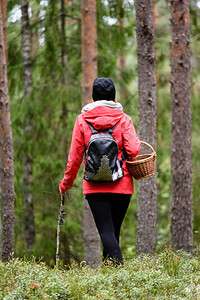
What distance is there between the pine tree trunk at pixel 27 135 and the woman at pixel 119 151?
279 inches

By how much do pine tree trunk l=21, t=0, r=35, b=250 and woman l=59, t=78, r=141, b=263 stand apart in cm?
709

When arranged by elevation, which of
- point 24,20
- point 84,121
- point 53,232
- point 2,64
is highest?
point 24,20

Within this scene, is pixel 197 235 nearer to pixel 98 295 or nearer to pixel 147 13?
pixel 147 13

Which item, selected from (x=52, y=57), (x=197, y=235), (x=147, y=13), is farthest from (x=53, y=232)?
(x=147, y=13)

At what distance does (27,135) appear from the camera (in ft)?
38.2

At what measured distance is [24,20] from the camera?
1179cm

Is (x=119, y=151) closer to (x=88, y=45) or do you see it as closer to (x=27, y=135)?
(x=88, y=45)

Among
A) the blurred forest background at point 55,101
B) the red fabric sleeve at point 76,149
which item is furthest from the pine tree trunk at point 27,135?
the red fabric sleeve at point 76,149

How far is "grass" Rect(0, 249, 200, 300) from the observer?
372 cm

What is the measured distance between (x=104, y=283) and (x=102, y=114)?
1.80 metres

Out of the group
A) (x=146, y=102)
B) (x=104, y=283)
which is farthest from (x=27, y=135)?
(x=104, y=283)

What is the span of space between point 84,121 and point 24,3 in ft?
26.9

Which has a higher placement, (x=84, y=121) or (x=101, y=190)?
(x=84, y=121)

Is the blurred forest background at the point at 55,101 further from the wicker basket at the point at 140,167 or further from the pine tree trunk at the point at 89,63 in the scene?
the wicker basket at the point at 140,167
